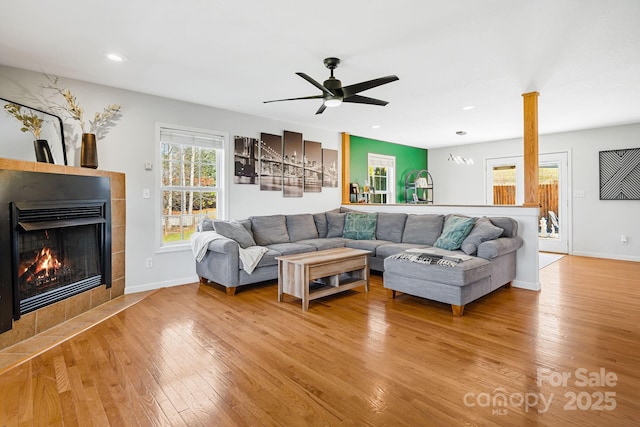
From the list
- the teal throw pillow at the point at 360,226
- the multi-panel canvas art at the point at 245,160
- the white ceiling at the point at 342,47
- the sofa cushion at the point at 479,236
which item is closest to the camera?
the white ceiling at the point at 342,47

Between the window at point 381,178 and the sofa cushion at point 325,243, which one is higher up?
the window at point 381,178

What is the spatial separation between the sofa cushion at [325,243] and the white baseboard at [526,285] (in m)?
2.31

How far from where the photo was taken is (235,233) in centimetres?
425

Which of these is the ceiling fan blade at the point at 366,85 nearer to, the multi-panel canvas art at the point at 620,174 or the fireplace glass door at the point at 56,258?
the fireplace glass door at the point at 56,258

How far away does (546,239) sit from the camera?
6.92 metres

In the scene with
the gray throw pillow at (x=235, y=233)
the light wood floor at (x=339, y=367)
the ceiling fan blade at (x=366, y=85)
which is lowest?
the light wood floor at (x=339, y=367)

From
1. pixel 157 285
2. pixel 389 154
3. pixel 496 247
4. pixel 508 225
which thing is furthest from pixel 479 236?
pixel 389 154

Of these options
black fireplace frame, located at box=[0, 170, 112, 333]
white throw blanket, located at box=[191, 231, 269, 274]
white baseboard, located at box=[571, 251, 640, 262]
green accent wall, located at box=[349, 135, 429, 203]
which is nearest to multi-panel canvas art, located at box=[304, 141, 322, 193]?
green accent wall, located at box=[349, 135, 429, 203]

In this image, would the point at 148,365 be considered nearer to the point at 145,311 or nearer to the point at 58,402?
the point at 58,402

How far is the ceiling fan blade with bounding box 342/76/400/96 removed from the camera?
2803mm

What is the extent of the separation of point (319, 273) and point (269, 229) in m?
1.62

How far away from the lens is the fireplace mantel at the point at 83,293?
103 inches

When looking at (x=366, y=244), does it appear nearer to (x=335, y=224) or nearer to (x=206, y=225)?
(x=335, y=224)

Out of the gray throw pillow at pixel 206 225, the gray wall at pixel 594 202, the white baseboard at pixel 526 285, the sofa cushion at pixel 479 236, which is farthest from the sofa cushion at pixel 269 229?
the gray wall at pixel 594 202
